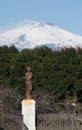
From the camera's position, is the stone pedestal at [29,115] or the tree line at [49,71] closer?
the stone pedestal at [29,115]

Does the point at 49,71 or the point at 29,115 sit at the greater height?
the point at 49,71

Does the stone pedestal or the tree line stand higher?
the tree line

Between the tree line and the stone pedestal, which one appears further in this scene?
the tree line

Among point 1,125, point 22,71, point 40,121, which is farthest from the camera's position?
point 22,71

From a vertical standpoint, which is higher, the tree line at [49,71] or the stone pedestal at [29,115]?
the tree line at [49,71]

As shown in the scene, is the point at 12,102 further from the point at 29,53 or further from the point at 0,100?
the point at 29,53

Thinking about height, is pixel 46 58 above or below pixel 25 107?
above

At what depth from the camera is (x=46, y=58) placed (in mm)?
31812

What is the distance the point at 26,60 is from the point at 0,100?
5933 mm

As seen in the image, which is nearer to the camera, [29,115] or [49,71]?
[29,115]

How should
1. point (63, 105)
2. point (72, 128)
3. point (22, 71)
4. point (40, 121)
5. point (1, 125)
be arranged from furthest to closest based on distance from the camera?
1. point (22, 71)
2. point (63, 105)
3. point (72, 128)
4. point (40, 121)
5. point (1, 125)

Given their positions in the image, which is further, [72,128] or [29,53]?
[29,53]

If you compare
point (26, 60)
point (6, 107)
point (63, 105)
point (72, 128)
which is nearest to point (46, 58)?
point (26, 60)

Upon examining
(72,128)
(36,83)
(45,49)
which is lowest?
(72,128)
